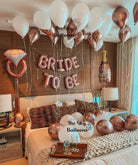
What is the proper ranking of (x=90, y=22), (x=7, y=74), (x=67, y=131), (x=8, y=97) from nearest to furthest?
(x=67, y=131) → (x=90, y=22) → (x=8, y=97) → (x=7, y=74)

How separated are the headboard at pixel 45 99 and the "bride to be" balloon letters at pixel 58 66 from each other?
0.22 meters

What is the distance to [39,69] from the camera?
2904mm

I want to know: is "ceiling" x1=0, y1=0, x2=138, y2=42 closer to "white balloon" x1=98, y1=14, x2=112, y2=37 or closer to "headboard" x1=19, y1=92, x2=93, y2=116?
"white balloon" x1=98, y1=14, x2=112, y2=37

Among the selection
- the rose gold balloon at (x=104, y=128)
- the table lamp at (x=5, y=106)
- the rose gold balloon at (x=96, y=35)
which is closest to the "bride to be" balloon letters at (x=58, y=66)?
the table lamp at (x=5, y=106)

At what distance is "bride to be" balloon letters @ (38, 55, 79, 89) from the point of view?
9.51 feet

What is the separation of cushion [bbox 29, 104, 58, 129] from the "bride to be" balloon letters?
0.64m

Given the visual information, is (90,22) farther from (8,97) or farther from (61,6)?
(8,97)

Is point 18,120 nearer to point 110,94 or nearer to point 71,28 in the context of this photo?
point 71,28

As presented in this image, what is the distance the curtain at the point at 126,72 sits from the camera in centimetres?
331

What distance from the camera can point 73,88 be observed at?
324 cm

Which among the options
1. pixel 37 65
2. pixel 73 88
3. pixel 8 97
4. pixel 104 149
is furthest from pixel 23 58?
pixel 104 149

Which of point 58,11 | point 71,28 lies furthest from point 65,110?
point 58,11

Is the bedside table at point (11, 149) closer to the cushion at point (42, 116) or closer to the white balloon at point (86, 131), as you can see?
the cushion at point (42, 116)

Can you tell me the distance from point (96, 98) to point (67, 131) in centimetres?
194
